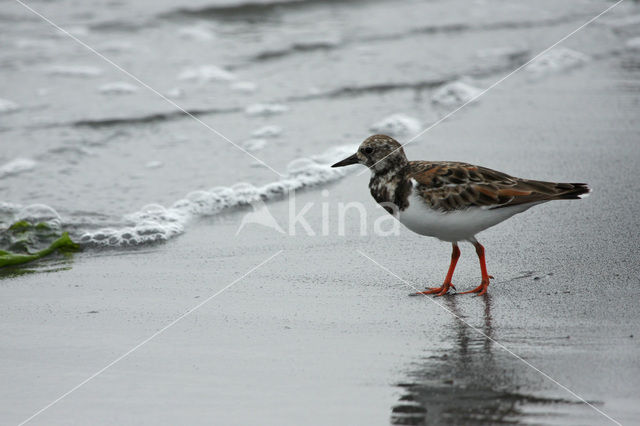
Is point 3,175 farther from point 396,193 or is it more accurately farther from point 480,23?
point 480,23

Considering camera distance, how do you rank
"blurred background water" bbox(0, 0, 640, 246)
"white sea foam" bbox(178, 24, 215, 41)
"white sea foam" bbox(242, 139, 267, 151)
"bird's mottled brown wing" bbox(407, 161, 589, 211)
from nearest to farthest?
"bird's mottled brown wing" bbox(407, 161, 589, 211) → "blurred background water" bbox(0, 0, 640, 246) → "white sea foam" bbox(242, 139, 267, 151) → "white sea foam" bbox(178, 24, 215, 41)

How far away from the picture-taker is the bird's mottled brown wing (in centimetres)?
391

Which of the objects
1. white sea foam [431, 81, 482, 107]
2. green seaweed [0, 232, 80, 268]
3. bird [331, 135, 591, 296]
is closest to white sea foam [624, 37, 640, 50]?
white sea foam [431, 81, 482, 107]

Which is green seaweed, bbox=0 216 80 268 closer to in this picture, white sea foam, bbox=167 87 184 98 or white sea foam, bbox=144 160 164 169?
white sea foam, bbox=144 160 164 169

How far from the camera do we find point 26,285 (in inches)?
173

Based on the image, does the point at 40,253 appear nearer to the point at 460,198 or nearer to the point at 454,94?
the point at 460,198

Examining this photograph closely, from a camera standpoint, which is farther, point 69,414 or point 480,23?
point 480,23

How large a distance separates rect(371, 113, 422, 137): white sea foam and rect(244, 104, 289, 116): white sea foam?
45.4 inches

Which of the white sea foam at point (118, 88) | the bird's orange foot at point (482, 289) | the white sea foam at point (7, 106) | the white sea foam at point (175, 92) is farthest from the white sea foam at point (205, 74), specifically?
the bird's orange foot at point (482, 289)

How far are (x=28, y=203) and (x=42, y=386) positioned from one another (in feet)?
9.31

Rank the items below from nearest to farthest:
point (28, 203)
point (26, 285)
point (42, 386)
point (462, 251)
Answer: point (42, 386)
point (26, 285)
point (462, 251)
point (28, 203)

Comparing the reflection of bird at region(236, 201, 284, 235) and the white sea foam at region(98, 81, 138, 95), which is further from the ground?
the white sea foam at region(98, 81, 138, 95)

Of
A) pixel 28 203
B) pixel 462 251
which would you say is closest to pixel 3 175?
pixel 28 203

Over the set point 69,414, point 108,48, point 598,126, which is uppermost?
point 108,48
